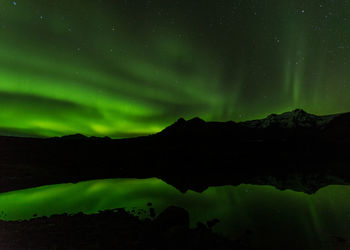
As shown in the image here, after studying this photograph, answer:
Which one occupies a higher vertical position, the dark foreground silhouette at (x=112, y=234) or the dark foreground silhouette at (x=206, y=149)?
the dark foreground silhouette at (x=206, y=149)

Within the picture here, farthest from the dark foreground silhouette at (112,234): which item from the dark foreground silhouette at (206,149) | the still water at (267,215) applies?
the dark foreground silhouette at (206,149)

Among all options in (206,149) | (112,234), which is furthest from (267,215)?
(206,149)

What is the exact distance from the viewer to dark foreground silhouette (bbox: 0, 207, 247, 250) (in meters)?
9.00

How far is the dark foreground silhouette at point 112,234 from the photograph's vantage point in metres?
9.00

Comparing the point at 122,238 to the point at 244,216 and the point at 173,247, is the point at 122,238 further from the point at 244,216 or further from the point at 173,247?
the point at 244,216

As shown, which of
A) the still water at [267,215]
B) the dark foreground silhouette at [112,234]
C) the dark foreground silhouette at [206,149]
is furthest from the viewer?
the dark foreground silhouette at [206,149]

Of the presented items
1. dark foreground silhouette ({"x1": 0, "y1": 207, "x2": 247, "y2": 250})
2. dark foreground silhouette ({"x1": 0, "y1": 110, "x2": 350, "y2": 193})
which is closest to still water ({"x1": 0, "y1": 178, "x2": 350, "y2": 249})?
dark foreground silhouette ({"x1": 0, "y1": 207, "x2": 247, "y2": 250})

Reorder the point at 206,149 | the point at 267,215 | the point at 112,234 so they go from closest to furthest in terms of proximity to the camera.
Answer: the point at 112,234 < the point at 267,215 < the point at 206,149

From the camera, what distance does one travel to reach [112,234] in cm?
1015

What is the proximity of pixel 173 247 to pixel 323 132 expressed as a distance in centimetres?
19687

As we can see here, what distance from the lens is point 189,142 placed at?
145 m

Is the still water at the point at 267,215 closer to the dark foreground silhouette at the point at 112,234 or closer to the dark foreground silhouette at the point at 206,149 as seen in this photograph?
the dark foreground silhouette at the point at 112,234

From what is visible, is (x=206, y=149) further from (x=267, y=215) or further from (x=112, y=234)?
(x=112, y=234)

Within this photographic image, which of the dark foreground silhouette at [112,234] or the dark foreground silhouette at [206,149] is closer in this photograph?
the dark foreground silhouette at [112,234]
